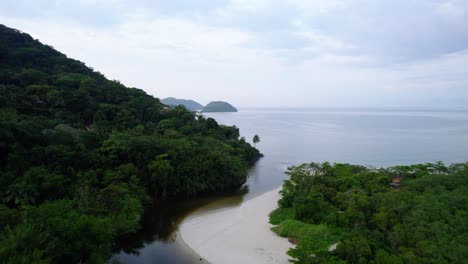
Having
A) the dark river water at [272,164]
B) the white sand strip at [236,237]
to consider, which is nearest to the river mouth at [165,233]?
the dark river water at [272,164]

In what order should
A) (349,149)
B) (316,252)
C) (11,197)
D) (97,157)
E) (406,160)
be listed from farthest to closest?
(349,149)
(406,160)
(97,157)
(11,197)
(316,252)

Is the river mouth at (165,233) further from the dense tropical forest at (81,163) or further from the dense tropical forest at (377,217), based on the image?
the dense tropical forest at (377,217)

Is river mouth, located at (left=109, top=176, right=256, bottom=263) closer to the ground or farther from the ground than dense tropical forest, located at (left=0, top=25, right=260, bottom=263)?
closer to the ground

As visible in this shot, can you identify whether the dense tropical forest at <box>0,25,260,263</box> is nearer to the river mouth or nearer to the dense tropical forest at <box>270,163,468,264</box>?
the river mouth

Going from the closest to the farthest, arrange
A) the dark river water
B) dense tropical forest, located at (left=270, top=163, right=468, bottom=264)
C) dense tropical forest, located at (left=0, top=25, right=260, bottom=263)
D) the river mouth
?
dense tropical forest, located at (left=0, top=25, right=260, bottom=263), dense tropical forest, located at (left=270, top=163, right=468, bottom=264), the river mouth, the dark river water

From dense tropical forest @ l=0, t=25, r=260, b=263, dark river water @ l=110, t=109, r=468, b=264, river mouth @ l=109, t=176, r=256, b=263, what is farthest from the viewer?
dark river water @ l=110, t=109, r=468, b=264

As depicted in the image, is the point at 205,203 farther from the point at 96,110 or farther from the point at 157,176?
the point at 96,110

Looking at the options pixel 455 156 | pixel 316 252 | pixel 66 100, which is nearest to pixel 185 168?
pixel 316 252

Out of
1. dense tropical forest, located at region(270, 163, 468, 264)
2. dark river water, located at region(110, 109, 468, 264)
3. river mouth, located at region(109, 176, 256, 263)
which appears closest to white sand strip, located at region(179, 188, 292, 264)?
river mouth, located at region(109, 176, 256, 263)
